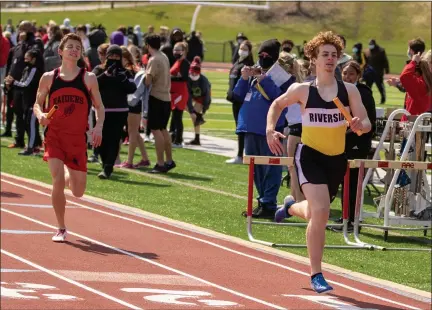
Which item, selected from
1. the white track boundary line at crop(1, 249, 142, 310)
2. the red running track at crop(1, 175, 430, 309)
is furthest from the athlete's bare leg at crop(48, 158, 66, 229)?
the white track boundary line at crop(1, 249, 142, 310)

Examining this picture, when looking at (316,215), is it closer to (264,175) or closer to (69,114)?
(69,114)

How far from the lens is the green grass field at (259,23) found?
8638 centimetres

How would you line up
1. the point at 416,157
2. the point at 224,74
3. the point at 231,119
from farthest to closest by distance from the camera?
1. the point at 224,74
2. the point at 231,119
3. the point at 416,157

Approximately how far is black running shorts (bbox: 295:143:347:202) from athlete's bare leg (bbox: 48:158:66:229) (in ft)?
13.0

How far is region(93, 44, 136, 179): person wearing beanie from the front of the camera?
17.4 meters

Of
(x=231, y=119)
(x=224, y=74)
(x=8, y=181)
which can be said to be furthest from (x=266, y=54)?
(x=224, y=74)

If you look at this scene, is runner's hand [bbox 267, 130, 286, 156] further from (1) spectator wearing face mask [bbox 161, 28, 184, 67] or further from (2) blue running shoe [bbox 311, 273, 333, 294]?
(1) spectator wearing face mask [bbox 161, 28, 184, 67]

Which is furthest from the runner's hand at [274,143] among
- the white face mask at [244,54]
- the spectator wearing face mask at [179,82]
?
the spectator wearing face mask at [179,82]

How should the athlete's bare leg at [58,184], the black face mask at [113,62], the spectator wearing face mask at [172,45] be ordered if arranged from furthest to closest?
the spectator wearing face mask at [172,45]
the black face mask at [113,62]
the athlete's bare leg at [58,184]

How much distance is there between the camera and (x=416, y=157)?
14664mm

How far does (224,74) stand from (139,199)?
39922 millimetres

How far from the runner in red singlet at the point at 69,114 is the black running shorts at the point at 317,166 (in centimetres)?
227

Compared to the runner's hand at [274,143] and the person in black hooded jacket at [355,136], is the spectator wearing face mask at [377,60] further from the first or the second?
the runner's hand at [274,143]

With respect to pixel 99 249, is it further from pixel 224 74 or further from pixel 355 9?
pixel 355 9
